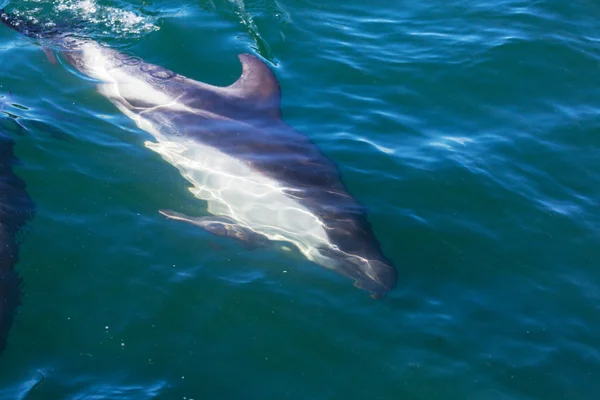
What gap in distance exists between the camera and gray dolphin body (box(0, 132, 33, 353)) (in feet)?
23.8

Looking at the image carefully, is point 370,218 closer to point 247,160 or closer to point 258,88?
point 247,160

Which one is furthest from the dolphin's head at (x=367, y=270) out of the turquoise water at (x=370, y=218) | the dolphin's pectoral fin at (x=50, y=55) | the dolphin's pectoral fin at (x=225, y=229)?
the dolphin's pectoral fin at (x=50, y=55)

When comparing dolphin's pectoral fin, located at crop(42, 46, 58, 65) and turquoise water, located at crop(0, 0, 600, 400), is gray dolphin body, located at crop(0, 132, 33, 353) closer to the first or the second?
turquoise water, located at crop(0, 0, 600, 400)

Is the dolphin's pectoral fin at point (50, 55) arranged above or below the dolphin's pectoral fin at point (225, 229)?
above

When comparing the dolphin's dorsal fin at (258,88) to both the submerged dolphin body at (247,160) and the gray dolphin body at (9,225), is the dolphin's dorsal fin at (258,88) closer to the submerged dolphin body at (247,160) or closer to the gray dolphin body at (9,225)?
the submerged dolphin body at (247,160)

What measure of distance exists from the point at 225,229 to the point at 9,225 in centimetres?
276

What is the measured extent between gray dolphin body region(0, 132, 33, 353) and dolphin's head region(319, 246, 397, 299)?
3.88 metres

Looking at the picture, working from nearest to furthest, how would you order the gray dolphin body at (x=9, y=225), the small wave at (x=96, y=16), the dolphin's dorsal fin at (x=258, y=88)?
1. the gray dolphin body at (x=9, y=225)
2. the dolphin's dorsal fin at (x=258, y=88)
3. the small wave at (x=96, y=16)

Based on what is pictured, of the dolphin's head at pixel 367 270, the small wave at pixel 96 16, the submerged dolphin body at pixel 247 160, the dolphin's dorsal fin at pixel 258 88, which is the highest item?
the small wave at pixel 96 16

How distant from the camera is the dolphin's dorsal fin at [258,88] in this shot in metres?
11.0

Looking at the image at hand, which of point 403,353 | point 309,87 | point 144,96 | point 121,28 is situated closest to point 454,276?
point 403,353

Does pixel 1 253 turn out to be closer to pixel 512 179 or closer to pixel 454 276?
pixel 454 276

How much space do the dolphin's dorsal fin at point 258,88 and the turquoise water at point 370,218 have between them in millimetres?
395

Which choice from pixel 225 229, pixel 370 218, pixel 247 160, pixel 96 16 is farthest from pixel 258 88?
pixel 96 16
